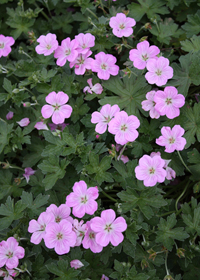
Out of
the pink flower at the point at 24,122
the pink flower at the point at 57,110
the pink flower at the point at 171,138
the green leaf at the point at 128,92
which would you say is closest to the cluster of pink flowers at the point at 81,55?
the green leaf at the point at 128,92

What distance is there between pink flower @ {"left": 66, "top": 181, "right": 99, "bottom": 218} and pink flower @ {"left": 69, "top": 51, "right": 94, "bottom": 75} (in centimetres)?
117

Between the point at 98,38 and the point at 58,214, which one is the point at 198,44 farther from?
the point at 58,214

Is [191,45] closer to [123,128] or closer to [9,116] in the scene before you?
[123,128]

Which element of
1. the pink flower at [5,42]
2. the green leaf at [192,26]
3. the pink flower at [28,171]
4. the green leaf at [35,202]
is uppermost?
the green leaf at [192,26]

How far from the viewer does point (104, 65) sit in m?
2.65

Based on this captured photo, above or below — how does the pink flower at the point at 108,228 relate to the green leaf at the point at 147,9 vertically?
below

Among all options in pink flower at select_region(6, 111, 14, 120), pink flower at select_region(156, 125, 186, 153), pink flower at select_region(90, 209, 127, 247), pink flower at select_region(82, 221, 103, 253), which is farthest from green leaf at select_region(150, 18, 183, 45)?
pink flower at select_region(82, 221, 103, 253)

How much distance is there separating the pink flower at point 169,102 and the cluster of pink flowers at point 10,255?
1.67 meters

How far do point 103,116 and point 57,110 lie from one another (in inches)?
18.7

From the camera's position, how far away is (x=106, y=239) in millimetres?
2025

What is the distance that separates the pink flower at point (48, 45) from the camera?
2766mm

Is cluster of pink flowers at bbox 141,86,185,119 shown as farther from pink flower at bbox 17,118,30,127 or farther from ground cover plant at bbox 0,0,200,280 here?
pink flower at bbox 17,118,30,127

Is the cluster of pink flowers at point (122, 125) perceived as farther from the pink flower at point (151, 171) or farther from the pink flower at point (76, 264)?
the pink flower at point (76, 264)

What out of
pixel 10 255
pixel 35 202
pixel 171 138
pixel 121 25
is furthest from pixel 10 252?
pixel 121 25
